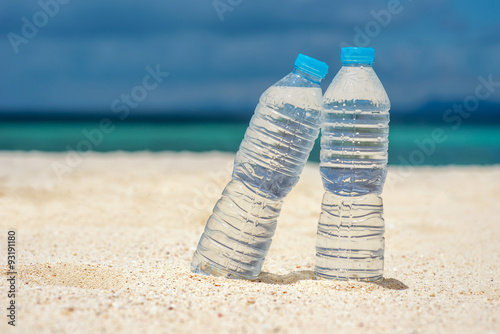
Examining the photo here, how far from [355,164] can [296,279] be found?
0.97m

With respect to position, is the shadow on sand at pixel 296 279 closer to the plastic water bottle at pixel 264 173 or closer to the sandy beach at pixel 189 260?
the sandy beach at pixel 189 260

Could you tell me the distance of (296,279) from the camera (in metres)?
3.84

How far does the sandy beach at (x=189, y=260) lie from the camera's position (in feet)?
9.07

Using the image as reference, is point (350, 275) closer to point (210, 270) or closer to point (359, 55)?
point (210, 270)

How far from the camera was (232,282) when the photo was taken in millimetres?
3566

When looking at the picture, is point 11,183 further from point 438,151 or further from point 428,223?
point 438,151

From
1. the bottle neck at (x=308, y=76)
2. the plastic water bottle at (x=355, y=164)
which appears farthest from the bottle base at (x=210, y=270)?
the bottle neck at (x=308, y=76)

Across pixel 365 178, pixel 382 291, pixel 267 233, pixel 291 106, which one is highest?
pixel 291 106

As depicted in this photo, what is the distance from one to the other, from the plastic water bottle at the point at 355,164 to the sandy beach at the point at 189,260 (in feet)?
0.74

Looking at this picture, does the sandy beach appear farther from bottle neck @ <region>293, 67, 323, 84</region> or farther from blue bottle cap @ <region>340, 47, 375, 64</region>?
blue bottle cap @ <region>340, 47, 375, 64</region>

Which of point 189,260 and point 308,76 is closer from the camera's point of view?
point 308,76

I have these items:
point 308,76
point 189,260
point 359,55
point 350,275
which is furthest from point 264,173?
point 189,260

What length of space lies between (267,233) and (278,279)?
0.37 m

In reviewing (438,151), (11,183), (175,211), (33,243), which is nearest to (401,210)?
(175,211)
